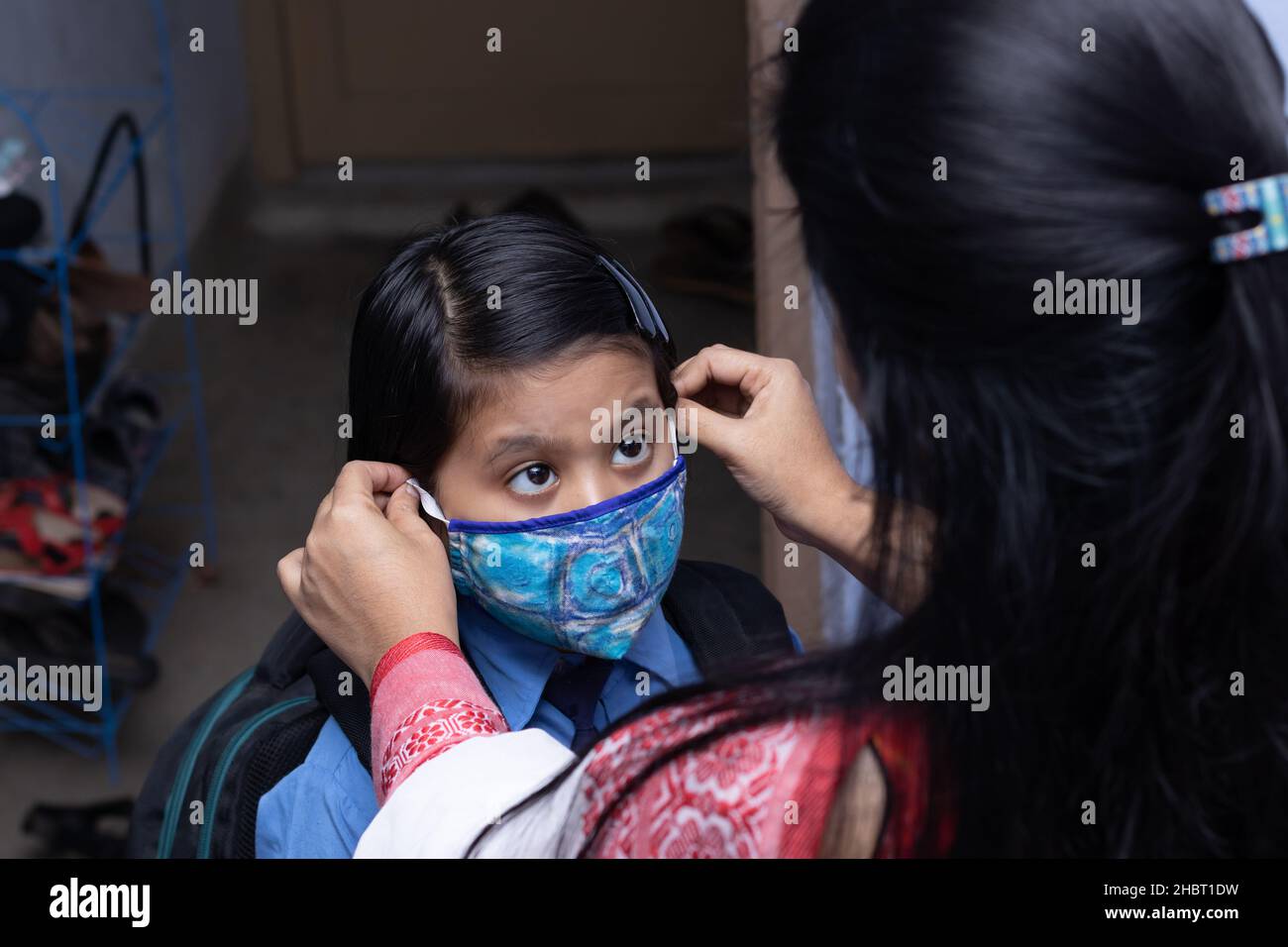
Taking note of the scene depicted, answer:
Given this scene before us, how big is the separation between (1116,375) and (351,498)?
0.57 m

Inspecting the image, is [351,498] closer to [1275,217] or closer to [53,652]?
[1275,217]

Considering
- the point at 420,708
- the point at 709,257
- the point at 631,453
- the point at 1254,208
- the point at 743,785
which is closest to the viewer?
the point at 1254,208

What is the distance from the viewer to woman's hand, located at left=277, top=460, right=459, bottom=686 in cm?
96

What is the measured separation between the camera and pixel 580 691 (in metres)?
1.21

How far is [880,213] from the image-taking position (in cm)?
75

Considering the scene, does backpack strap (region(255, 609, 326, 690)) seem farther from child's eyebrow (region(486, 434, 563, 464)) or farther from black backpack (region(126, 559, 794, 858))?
child's eyebrow (region(486, 434, 563, 464))

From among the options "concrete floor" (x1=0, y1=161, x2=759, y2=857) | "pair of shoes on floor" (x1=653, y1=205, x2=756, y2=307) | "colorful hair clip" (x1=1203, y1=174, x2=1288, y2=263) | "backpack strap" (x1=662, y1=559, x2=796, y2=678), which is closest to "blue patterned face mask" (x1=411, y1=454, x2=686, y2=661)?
"backpack strap" (x1=662, y1=559, x2=796, y2=678)

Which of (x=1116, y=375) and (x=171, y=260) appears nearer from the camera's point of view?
(x=1116, y=375)

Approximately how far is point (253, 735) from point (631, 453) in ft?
1.31

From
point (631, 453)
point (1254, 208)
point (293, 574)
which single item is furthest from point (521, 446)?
point (1254, 208)

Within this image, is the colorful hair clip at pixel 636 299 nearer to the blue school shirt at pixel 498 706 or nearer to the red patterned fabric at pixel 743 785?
the blue school shirt at pixel 498 706

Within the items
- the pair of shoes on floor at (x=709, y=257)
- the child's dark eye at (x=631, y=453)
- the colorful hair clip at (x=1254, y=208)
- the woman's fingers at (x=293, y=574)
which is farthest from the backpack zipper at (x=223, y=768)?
the pair of shoes on floor at (x=709, y=257)

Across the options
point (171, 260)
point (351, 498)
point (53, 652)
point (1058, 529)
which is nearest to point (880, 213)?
point (1058, 529)

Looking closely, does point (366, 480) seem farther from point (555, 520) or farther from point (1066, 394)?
point (1066, 394)
